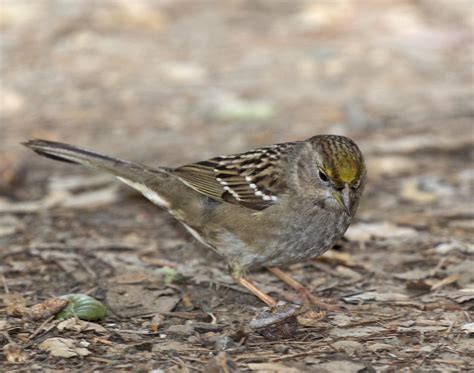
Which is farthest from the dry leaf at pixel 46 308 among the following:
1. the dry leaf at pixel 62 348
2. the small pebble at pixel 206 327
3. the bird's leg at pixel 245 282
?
the bird's leg at pixel 245 282

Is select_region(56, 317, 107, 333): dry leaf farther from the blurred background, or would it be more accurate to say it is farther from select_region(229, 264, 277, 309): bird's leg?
the blurred background

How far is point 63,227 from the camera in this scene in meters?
5.94

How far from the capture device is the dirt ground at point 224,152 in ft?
13.4

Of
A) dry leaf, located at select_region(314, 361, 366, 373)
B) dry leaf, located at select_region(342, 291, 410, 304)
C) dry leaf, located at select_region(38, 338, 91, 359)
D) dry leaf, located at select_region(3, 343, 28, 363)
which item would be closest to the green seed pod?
dry leaf, located at select_region(38, 338, 91, 359)

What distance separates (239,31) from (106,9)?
177 cm

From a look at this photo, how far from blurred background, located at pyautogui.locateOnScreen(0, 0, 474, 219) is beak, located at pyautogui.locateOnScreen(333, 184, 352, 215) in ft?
5.45

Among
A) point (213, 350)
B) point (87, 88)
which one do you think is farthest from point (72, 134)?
point (213, 350)

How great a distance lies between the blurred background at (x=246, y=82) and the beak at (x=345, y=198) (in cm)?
166

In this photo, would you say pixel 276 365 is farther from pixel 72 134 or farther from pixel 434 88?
pixel 434 88

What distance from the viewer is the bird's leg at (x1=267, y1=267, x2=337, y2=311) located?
181 inches

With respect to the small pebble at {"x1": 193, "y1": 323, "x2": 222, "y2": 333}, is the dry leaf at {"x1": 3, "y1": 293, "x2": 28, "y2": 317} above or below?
below

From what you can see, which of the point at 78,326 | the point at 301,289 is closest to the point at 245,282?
the point at 301,289

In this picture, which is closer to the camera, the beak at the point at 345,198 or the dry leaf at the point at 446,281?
the beak at the point at 345,198

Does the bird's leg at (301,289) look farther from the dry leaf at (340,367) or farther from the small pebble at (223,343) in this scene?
the dry leaf at (340,367)
